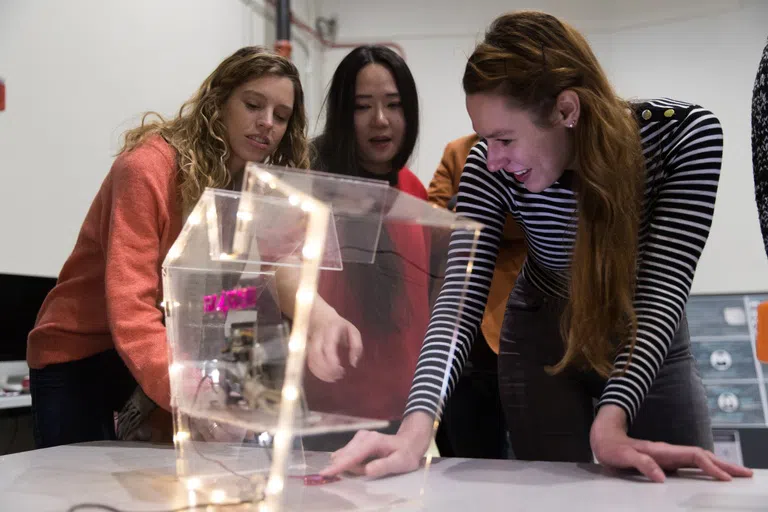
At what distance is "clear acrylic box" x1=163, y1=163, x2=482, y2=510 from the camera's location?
61cm

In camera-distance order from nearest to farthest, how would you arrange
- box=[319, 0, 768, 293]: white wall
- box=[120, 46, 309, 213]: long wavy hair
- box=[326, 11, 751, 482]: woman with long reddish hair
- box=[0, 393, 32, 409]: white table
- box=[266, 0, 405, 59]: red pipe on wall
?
box=[326, 11, 751, 482]: woman with long reddish hair
box=[120, 46, 309, 213]: long wavy hair
box=[0, 393, 32, 409]: white table
box=[319, 0, 768, 293]: white wall
box=[266, 0, 405, 59]: red pipe on wall

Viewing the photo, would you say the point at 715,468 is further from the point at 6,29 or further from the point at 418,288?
the point at 6,29

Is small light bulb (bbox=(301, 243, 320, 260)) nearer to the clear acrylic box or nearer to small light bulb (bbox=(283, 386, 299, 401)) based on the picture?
the clear acrylic box

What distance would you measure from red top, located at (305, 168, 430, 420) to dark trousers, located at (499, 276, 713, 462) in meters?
0.39

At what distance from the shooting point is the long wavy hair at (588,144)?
0.90 m

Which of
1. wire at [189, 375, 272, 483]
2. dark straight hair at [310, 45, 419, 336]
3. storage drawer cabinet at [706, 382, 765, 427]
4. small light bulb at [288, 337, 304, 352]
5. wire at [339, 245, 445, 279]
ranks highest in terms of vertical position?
dark straight hair at [310, 45, 419, 336]

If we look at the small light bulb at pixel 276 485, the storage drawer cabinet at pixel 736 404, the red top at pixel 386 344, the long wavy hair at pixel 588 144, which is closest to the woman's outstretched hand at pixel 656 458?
the long wavy hair at pixel 588 144

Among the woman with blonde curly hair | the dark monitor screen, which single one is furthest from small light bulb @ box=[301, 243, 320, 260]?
the dark monitor screen

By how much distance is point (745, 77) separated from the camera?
3533 millimetres

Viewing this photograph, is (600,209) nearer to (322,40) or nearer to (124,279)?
(124,279)

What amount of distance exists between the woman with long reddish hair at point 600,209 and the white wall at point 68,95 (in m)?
1.62

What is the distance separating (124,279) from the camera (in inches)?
40.8

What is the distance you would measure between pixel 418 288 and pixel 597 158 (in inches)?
13.5

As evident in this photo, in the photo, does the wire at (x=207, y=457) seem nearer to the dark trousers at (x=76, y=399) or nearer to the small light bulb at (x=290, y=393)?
the small light bulb at (x=290, y=393)
